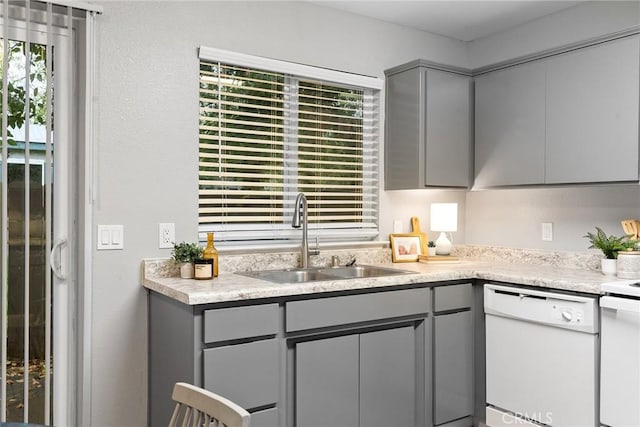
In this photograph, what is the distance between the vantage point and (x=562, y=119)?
2.93 metres

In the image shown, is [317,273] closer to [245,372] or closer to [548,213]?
[245,372]

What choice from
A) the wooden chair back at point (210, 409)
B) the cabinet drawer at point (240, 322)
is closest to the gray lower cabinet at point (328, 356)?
the cabinet drawer at point (240, 322)

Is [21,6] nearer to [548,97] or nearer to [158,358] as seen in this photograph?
[158,358]

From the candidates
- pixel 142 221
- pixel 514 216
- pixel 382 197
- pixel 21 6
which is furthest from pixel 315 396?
pixel 21 6

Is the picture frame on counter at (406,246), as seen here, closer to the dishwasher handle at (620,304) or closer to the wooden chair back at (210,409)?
the dishwasher handle at (620,304)

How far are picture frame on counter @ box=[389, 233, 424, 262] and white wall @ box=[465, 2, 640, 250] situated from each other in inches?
22.4

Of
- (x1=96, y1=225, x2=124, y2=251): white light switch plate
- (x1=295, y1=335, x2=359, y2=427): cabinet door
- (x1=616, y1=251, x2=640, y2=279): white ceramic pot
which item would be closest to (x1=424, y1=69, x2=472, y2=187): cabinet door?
(x1=616, y1=251, x2=640, y2=279): white ceramic pot

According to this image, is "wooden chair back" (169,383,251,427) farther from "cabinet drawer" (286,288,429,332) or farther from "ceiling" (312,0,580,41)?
"ceiling" (312,0,580,41)

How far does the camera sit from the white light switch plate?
2.45 metres

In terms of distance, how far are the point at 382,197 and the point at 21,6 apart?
86.7 inches

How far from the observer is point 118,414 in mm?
2512

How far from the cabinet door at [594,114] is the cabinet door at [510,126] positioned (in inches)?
3.0

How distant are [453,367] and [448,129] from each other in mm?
1459

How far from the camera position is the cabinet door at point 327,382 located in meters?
2.34
